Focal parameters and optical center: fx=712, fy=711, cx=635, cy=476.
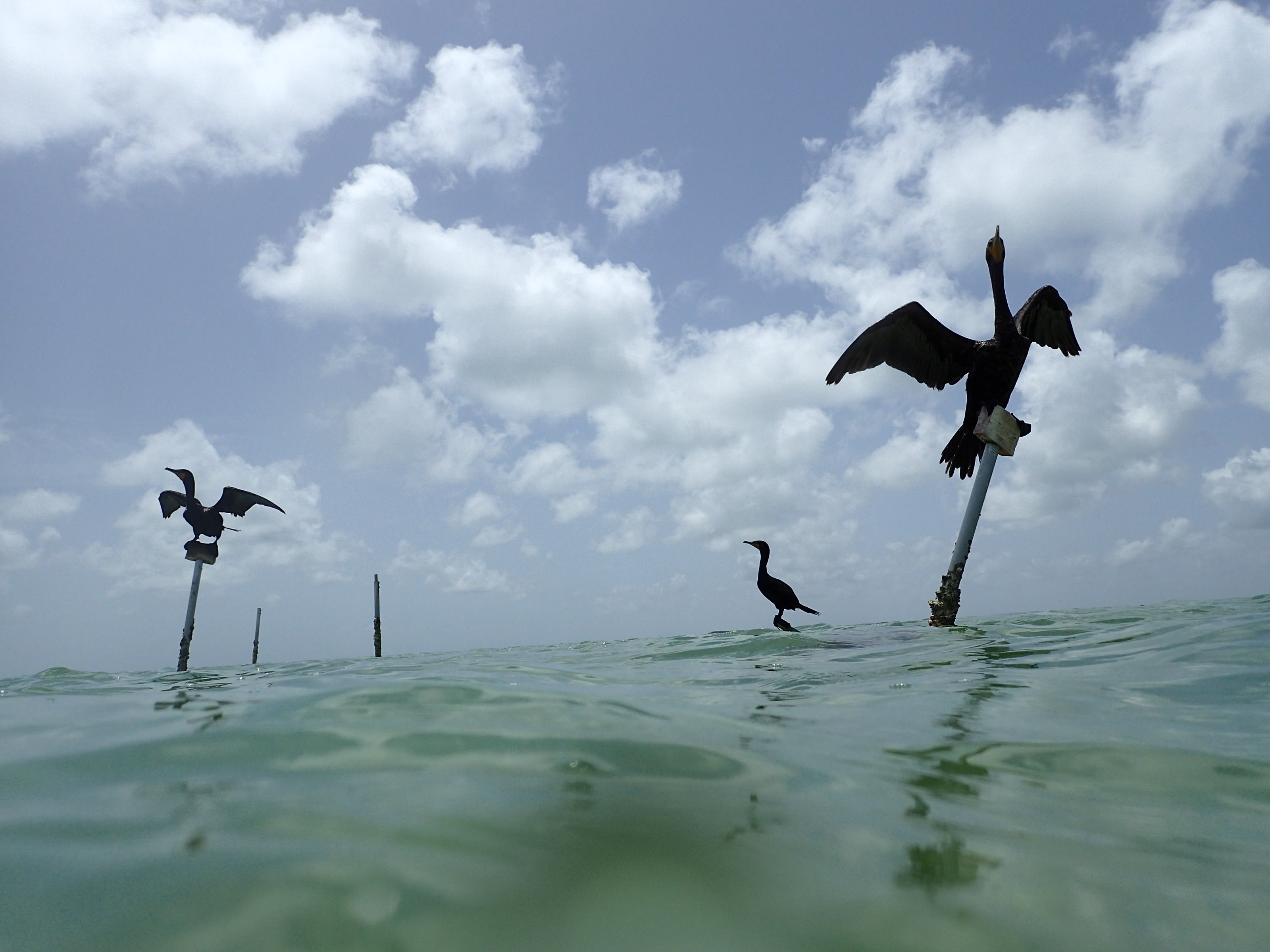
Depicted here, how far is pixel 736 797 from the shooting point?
2.35 m

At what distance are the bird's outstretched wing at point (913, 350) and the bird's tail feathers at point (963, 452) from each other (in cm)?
99

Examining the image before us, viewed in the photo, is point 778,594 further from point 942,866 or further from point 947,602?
point 942,866

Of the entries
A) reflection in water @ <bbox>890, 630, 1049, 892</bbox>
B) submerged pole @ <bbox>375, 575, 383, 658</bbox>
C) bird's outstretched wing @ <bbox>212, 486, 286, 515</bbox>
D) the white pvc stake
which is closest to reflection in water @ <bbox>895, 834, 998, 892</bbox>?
reflection in water @ <bbox>890, 630, 1049, 892</bbox>

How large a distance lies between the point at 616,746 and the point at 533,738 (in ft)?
1.20

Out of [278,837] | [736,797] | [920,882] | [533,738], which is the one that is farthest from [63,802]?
[920,882]

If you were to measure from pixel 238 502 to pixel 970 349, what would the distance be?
51.1 ft

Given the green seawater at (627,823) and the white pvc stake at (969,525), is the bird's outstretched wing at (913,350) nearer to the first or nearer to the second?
the white pvc stake at (969,525)

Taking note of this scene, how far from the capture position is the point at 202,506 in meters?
16.5

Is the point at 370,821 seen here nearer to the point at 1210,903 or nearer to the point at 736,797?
the point at 736,797

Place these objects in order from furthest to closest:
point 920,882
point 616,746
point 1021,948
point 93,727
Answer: point 93,727
point 616,746
point 920,882
point 1021,948

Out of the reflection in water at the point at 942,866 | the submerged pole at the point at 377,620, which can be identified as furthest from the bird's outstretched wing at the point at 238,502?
the reflection in water at the point at 942,866

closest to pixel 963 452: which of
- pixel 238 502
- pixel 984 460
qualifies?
pixel 984 460

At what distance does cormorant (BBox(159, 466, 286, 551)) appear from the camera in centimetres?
1623

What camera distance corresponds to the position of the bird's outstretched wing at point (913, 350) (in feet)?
36.9
